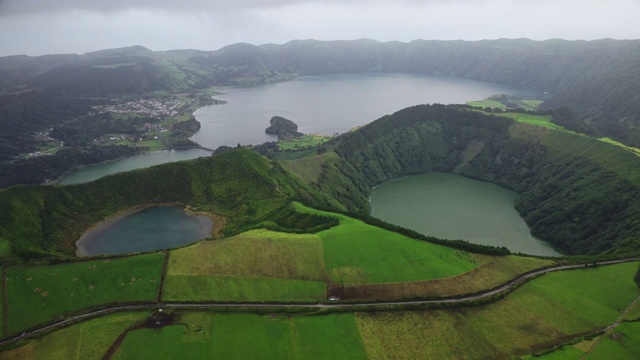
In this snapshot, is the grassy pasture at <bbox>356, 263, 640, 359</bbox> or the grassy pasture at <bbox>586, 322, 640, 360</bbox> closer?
the grassy pasture at <bbox>586, 322, 640, 360</bbox>

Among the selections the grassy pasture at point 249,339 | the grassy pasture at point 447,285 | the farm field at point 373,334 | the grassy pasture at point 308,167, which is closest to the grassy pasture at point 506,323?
the farm field at point 373,334

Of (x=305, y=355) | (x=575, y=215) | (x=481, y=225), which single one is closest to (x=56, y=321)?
(x=305, y=355)

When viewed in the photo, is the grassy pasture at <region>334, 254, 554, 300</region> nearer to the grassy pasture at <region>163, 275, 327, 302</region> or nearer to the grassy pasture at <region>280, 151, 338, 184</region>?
the grassy pasture at <region>163, 275, 327, 302</region>

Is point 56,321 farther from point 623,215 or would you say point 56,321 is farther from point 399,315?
point 623,215

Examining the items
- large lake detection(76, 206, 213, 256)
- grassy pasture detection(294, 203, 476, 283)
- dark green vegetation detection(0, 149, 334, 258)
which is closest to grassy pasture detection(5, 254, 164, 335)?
dark green vegetation detection(0, 149, 334, 258)

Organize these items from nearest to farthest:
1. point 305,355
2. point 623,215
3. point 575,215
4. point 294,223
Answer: point 305,355 < point 294,223 < point 623,215 < point 575,215

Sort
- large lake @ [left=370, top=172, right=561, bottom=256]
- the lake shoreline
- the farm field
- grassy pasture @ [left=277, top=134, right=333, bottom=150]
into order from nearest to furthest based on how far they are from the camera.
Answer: the farm field, the lake shoreline, large lake @ [left=370, top=172, right=561, bottom=256], grassy pasture @ [left=277, top=134, right=333, bottom=150]

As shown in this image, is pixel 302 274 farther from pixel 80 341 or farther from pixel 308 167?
pixel 308 167

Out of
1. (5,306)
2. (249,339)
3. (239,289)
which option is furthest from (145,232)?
(249,339)
